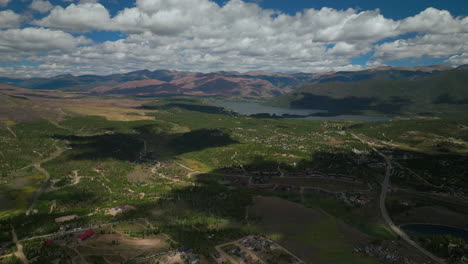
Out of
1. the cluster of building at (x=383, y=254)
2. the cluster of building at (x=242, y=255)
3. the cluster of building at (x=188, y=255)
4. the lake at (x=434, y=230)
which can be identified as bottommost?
the lake at (x=434, y=230)

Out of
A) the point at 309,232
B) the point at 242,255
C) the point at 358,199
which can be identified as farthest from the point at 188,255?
the point at 358,199

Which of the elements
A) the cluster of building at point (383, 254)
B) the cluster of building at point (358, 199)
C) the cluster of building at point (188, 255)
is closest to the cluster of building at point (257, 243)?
the cluster of building at point (188, 255)

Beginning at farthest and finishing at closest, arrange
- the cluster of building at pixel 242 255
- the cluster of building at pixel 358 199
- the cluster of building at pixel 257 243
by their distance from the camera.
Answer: the cluster of building at pixel 358 199, the cluster of building at pixel 257 243, the cluster of building at pixel 242 255

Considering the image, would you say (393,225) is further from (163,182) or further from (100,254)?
(163,182)

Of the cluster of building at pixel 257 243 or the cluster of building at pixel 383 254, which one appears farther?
the cluster of building at pixel 257 243

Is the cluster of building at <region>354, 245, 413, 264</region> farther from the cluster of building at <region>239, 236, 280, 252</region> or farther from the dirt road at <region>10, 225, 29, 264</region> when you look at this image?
the dirt road at <region>10, 225, 29, 264</region>

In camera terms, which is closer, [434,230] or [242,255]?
[242,255]

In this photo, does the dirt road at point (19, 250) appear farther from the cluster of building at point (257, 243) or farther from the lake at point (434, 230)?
the lake at point (434, 230)

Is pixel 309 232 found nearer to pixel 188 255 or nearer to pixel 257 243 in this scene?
pixel 257 243
